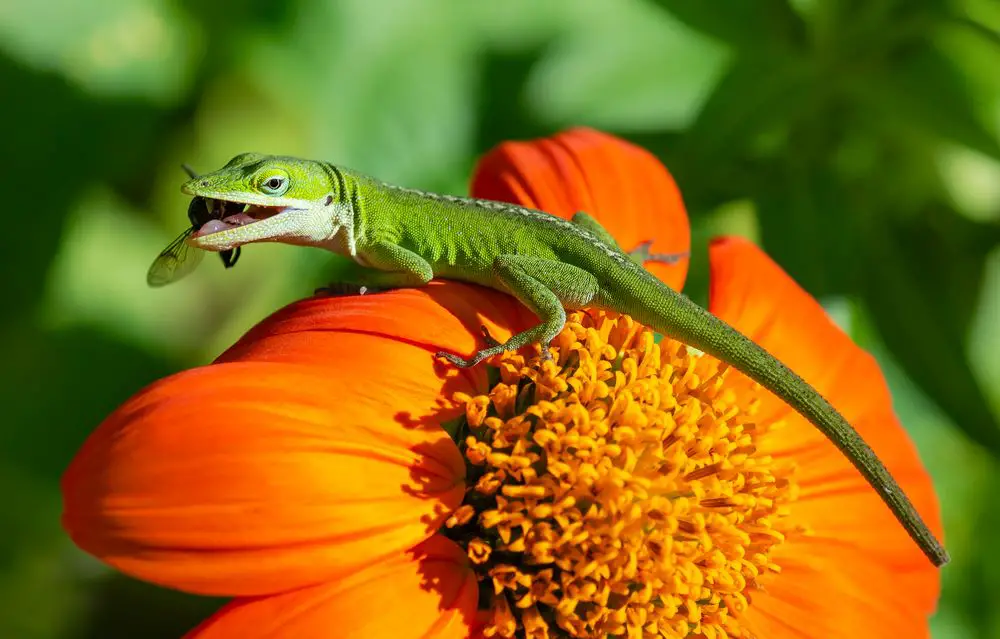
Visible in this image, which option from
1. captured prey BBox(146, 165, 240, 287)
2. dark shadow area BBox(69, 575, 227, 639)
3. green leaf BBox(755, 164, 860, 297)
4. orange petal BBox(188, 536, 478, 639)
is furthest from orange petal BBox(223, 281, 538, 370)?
dark shadow area BBox(69, 575, 227, 639)

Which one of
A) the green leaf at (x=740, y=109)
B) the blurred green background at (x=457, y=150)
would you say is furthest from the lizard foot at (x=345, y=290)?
the green leaf at (x=740, y=109)

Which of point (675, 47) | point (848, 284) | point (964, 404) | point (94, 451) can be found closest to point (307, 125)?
point (675, 47)

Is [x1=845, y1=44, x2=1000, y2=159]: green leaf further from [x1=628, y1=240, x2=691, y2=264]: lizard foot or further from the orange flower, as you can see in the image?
[x1=628, y1=240, x2=691, y2=264]: lizard foot

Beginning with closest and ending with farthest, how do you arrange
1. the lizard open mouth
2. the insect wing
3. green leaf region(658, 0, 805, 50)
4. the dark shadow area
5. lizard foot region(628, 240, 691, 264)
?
the lizard open mouth → the insect wing → lizard foot region(628, 240, 691, 264) → green leaf region(658, 0, 805, 50) → the dark shadow area

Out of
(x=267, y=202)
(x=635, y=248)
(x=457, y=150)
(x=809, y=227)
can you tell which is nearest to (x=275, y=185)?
(x=267, y=202)

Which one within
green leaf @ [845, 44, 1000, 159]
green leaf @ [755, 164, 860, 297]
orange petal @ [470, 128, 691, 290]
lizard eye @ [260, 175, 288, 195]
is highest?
green leaf @ [845, 44, 1000, 159]

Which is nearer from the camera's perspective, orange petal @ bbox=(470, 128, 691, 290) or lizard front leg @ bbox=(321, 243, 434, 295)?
lizard front leg @ bbox=(321, 243, 434, 295)

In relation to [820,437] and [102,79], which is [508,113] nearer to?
[102,79]
